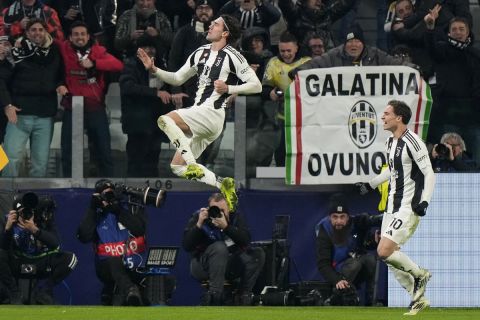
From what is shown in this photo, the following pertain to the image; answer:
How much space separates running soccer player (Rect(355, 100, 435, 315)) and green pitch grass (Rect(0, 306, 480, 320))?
52 centimetres

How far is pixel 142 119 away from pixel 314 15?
3.24 meters

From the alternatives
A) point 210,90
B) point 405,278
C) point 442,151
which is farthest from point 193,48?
point 405,278

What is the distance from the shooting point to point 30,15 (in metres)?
22.5

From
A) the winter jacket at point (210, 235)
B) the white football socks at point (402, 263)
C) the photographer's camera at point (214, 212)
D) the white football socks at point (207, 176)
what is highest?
the white football socks at point (207, 176)

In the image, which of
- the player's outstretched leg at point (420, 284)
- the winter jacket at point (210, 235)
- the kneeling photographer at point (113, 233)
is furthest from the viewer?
the winter jacket at point (210, 235)

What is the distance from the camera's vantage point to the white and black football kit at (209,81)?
18406 millimetres

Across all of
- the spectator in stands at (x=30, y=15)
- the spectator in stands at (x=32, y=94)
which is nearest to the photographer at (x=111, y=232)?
the spectator in stands at (x=32, y=94)

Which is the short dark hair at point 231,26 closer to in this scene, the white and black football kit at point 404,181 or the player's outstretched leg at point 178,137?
the player's outstretched leg at point 178,137

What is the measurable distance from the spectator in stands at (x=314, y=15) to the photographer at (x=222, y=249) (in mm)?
3603

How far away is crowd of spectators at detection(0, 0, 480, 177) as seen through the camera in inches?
839

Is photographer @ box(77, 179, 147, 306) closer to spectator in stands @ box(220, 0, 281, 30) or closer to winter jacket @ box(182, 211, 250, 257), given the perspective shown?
winter jacket @ box(182, 211, 250, 257)

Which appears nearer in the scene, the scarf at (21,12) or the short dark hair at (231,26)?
the short dark hair at (231,26)

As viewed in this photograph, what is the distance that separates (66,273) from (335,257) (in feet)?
11.1

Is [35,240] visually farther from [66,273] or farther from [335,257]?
[335,257]
